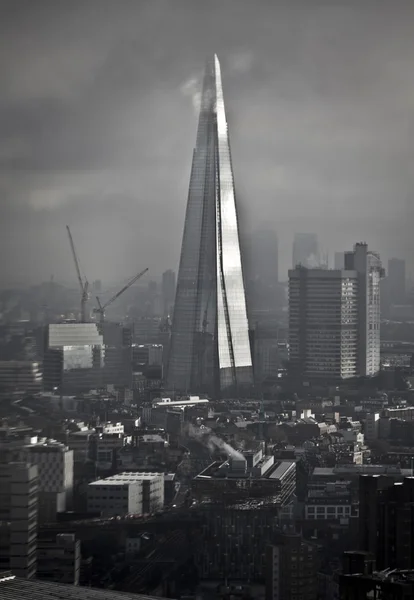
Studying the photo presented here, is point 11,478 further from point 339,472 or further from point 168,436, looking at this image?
point 168,436

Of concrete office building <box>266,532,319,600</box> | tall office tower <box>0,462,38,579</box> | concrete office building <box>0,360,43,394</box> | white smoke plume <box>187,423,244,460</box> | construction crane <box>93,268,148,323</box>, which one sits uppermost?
construction crane <box>93,268,148,323</box>

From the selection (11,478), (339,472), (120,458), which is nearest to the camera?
(11,478)

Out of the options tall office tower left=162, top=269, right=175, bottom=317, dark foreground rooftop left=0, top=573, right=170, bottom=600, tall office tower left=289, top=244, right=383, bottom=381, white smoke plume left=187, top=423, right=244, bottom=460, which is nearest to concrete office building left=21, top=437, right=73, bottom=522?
white smoke plume left=187, top=423, right=244, bottom=460

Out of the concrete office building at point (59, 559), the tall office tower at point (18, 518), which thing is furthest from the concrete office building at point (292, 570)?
the tall office tower at point (18, 518)

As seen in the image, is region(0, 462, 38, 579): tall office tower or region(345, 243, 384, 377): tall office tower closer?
region(0, 462, 38, 579): tall office tower

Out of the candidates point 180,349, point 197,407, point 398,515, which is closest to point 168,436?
point 197,407

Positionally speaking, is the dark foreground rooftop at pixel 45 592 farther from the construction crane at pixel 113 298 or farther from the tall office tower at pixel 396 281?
the tall office tower at pixel 396 281

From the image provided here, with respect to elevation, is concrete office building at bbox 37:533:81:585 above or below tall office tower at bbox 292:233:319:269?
below

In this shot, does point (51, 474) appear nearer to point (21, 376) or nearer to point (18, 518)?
point (18, 518)

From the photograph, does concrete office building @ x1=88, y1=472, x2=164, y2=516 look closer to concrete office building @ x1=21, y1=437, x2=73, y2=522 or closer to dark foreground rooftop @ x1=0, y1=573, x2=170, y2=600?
concrete office building @ x1=21, y1=437, x2=73, y2=522
